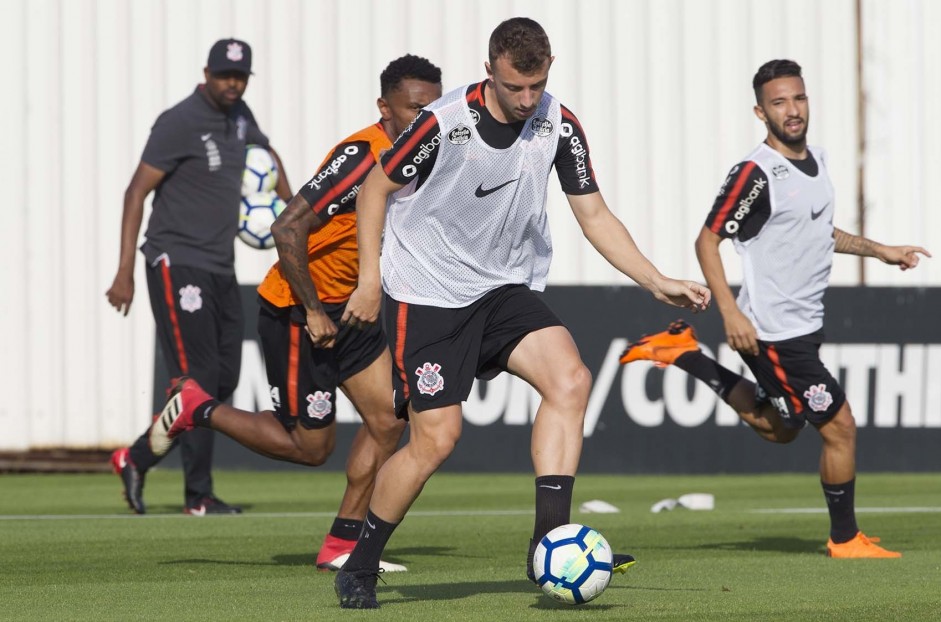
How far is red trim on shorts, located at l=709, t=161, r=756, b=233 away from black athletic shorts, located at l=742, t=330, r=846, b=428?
0.63 meters

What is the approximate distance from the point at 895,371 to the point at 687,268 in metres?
3.17

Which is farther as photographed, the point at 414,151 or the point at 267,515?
the point at 267,515

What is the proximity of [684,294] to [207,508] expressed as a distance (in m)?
5.08

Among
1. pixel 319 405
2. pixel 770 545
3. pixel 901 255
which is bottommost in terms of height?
pixel 770 545

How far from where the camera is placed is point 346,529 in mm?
7141

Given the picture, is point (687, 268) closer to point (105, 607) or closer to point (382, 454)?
point (382, 454)

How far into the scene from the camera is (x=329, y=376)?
7.21m

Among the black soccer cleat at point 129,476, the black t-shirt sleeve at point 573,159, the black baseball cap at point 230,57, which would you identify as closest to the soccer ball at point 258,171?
the black baseball cap at point 230,57

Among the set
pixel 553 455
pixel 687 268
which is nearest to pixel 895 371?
pixel 687 268

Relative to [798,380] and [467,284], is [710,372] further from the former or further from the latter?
[467,284]

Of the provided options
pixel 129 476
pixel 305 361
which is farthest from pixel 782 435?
pixel 129 476

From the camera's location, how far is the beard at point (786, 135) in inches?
305

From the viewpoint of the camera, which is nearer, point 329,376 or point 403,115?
point 403,115

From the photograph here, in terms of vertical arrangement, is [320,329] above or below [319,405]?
above
